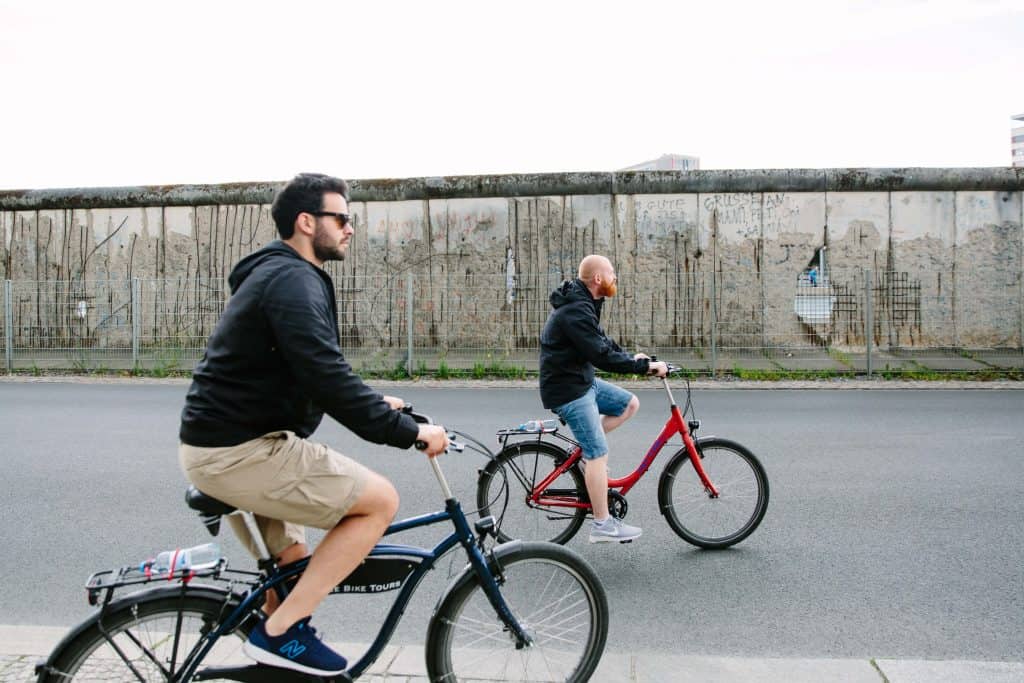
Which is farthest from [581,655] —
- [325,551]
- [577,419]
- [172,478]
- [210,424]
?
[172,478]

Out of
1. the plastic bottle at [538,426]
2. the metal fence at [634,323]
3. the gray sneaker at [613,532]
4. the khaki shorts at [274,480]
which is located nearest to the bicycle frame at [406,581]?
the khaki shorts at [274,480]

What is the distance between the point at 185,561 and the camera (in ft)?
9.57

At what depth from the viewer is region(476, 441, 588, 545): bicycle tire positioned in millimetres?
5773

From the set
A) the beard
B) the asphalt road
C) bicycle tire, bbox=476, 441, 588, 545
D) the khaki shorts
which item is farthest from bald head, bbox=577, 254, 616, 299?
the khaki shorts

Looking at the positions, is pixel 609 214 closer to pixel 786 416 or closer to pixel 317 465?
pixel 786 416

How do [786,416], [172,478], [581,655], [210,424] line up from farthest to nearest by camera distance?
[786,416] → [172,478] → [581,655] → [210,424]

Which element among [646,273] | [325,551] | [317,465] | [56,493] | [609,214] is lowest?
[56,493]

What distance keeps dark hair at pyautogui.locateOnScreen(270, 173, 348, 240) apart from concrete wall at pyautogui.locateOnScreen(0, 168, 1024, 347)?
12.2 meters

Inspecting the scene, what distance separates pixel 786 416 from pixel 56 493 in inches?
297

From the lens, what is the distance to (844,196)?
16.3 metres

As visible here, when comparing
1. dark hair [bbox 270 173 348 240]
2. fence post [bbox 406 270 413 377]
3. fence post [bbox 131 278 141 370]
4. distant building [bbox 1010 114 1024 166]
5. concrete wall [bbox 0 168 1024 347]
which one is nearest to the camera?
dark hair [bbox 270 173 348 240]

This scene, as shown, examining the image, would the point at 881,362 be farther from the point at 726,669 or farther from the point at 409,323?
the point at 726,669

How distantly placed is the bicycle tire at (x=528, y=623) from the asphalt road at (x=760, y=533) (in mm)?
701

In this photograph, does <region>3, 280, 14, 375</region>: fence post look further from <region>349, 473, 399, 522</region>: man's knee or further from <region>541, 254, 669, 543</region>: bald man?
<region>349, 473, 399, 522</region>: man's knee
